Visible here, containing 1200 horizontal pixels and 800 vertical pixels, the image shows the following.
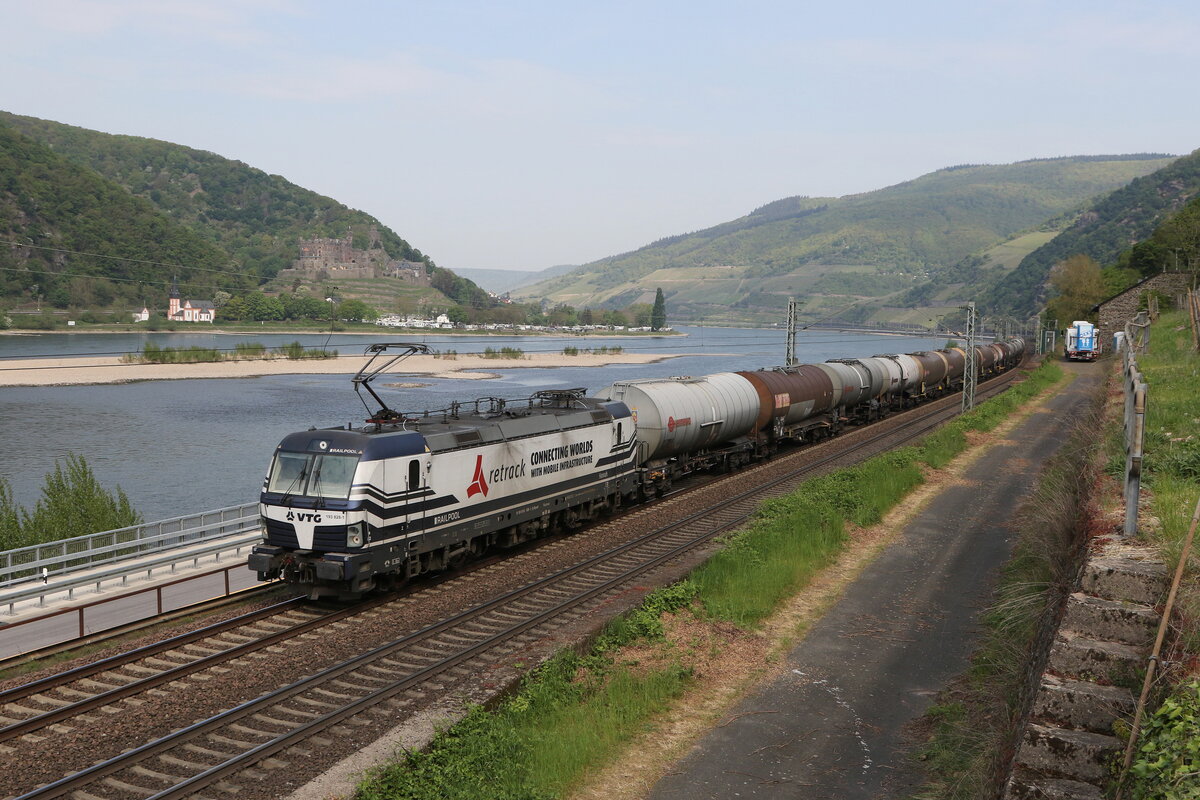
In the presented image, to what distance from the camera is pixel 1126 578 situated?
9.43 m

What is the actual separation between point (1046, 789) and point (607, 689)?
6.80 metres

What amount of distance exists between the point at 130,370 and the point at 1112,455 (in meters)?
130

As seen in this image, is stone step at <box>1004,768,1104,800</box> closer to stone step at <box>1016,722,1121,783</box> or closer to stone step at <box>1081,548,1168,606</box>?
stone step at <box>1016,722,1121,783</box>

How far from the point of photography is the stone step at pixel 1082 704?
820cm

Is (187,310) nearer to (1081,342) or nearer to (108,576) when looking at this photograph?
(1081,342)

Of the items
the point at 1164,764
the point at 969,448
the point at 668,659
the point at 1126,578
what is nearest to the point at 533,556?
the point at 668,659

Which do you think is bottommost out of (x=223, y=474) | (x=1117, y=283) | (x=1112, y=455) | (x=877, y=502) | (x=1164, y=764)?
(x=223, y=474)

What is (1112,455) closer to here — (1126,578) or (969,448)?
(1126,578)

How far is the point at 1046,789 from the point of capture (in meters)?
7.79

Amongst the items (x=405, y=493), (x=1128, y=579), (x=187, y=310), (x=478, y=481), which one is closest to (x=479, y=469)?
(x=478, y=481)

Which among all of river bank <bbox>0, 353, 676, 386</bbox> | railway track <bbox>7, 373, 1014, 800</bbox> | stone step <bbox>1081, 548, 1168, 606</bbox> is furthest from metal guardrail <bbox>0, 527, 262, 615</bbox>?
river bank <bbox>0, 353, 676, 386</bbox>

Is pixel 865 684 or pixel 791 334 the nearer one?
pixel 865 684

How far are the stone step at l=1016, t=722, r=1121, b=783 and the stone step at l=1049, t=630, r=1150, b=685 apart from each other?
2.24 feet

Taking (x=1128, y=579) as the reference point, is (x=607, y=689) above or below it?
below
